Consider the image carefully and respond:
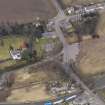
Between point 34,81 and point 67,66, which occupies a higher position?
point 67,66

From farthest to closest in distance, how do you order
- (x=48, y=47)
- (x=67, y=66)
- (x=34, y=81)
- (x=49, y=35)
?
(x=49, y=35), (x=48, y=47), (x=67, y=66), (x=34, y=81)

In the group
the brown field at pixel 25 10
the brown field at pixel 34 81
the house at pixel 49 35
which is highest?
the brown field at pixel 25 10

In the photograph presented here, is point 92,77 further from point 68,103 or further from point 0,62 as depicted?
point 0,62

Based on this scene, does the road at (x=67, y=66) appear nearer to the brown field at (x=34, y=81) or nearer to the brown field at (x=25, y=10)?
the brown field at (x=34, y=81)

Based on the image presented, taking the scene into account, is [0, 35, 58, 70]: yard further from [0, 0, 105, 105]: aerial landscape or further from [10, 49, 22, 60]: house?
[10, 49, 22, 60]: house

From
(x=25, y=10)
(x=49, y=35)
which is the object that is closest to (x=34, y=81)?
(x=49, y=35)

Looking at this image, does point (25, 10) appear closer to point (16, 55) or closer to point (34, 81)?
point (16, 55)

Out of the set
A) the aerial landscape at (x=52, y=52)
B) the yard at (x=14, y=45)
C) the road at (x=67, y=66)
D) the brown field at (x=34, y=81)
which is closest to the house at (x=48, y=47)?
the aerial landscape at (x=52, y=52)
